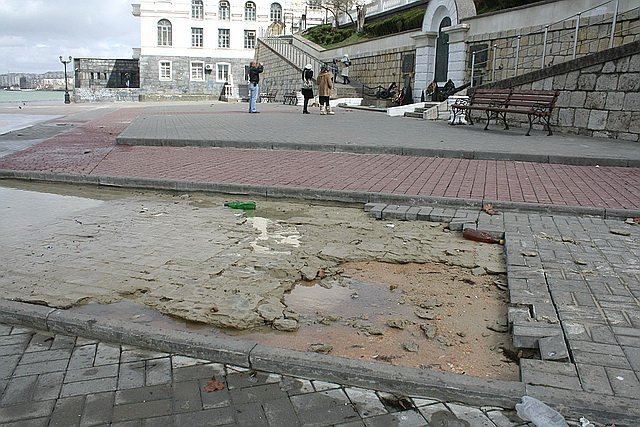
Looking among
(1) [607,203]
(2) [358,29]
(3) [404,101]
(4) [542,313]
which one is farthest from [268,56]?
(4) [542,313]

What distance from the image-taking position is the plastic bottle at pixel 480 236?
217 inches

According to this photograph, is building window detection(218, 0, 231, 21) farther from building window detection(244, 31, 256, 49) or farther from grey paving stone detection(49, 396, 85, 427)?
grey paving stone detection(49, 396, 85, 427)

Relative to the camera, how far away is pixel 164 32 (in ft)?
201

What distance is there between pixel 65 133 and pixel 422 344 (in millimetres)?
15886

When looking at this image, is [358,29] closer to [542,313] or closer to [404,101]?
[404,101]

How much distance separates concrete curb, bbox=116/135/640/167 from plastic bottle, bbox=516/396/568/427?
8.26m

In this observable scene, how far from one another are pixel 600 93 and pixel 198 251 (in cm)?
1188

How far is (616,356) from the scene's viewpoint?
310 cm

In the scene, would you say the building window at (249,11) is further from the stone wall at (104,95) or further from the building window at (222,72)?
the stone wall at (104,95)

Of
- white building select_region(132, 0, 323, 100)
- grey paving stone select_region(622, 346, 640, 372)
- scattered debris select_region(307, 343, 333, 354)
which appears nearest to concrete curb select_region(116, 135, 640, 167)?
grey paving stone select_region(622, 346, 640, 372)

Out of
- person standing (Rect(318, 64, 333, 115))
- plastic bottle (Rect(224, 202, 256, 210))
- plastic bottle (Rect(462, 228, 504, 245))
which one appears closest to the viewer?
plastic bottle (Rect(462, 228, 504, 245))

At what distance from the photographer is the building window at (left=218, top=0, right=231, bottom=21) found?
6350cm

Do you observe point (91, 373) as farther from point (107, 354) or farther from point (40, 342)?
point (40, 342)

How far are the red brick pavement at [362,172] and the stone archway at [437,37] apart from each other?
14.2m
